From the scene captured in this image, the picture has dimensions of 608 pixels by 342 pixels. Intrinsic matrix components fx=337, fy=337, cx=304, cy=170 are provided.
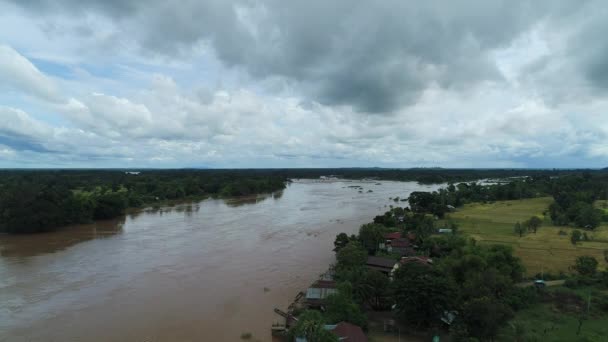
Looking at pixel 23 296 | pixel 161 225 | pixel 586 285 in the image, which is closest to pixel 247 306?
pixel 23 296

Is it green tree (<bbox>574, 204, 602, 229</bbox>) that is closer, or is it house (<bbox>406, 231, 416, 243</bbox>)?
house (<bbox>406, 231, 416, 243</bbox>)

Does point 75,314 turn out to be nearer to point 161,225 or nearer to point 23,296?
point 23,296

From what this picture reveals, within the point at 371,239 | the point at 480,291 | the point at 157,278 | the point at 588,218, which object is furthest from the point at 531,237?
the point at 157,278

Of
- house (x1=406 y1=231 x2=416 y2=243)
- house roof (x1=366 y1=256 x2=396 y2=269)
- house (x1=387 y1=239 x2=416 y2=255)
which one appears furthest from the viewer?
house (x1=406 y1=231 x2=416 y2=243)

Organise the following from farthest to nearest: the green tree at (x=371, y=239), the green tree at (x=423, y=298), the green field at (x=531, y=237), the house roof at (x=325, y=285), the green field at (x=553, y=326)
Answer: the green tree at (x=371, y=239), the green field at (x=531, y=237), the house roof at (x=325, y=285), the green tree at (x=423, y=298), the green field at (x=553, y=326)

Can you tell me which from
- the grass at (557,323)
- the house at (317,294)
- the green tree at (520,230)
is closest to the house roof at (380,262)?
the house at (317,294)

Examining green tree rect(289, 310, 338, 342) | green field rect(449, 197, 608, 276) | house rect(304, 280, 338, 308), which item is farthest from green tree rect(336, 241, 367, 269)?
green field rect(449, 197, 608, 276)

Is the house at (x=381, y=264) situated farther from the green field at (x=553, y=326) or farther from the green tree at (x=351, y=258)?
the green field at (x=553, y=326)

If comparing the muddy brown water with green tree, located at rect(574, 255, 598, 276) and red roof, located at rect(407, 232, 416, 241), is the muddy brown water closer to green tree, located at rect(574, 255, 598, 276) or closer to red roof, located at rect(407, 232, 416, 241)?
red roof, located at rect(407, 232, 416, 241)
